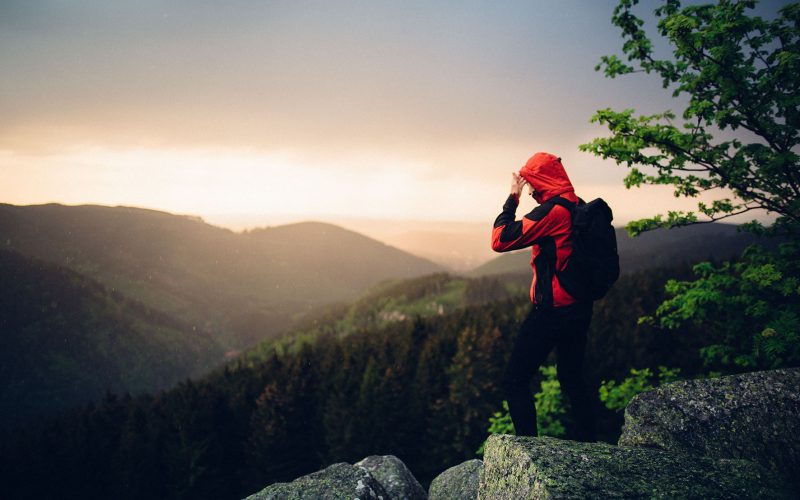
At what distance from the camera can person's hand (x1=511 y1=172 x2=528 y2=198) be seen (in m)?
2.96

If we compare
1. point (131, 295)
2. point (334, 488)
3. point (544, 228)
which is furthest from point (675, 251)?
point (131, 295)

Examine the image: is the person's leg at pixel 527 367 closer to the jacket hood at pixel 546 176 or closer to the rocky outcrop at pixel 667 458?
the rocky outcrop at pixel 667 458

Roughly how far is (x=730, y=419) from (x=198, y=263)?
79.1m

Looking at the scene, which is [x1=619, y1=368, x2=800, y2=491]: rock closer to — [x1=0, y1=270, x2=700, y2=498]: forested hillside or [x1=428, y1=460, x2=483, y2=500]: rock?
[x1=428, y1=460, x2=483, y2=500]: rock

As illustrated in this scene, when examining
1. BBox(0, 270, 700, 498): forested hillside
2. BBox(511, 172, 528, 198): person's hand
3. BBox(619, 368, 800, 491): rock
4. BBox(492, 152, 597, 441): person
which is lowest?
BBox(0, 270, 700, 498): forested hillside

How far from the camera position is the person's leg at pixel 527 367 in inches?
112

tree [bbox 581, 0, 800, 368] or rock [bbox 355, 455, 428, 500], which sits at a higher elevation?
tree [bbox 581, 0, 800, 368]

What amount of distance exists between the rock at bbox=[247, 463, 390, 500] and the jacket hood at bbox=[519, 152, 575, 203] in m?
2.87

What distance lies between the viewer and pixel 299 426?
25.8 feet

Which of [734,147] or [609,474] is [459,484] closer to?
[609,474]

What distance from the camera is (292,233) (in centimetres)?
11106

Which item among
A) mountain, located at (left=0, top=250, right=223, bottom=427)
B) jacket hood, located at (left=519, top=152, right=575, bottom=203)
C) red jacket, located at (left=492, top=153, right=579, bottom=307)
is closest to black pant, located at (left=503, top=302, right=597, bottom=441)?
red jacket, located at (left=492, top=153, right=579, bottom=307)

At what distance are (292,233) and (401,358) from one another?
109 metres

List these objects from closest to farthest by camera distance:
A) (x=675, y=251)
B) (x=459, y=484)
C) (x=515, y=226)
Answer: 1. (x=515, y=226)
2. (x=459, y=484)
3. (x=675, y=251)
